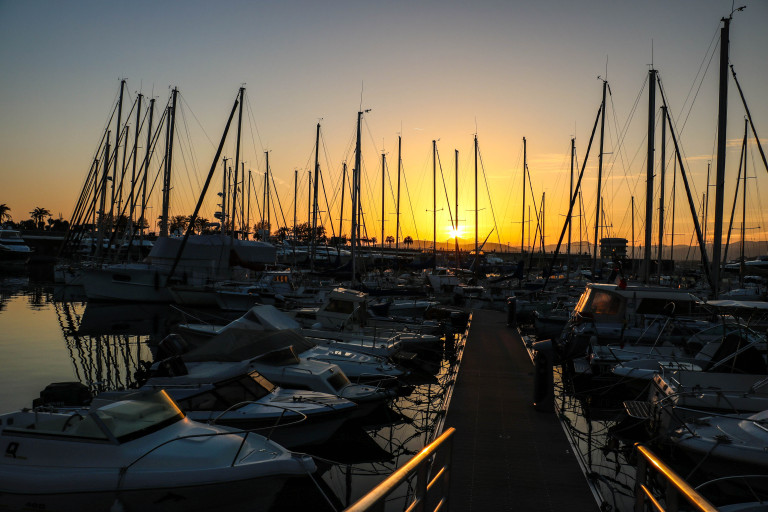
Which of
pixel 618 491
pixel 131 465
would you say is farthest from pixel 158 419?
pixel 618 491

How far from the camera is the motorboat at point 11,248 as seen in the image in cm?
8081

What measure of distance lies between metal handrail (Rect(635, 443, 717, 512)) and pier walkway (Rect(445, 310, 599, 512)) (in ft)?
8.08

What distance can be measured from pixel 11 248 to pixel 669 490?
92310 millimetres

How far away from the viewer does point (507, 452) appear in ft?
34.2

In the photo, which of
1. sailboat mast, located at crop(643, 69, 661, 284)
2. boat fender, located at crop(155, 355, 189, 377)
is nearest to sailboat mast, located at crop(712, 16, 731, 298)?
sailboat mast, located at crop(643, 69, 661, 284)

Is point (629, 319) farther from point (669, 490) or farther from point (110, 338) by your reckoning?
point (110, 338)

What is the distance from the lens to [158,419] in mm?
9234

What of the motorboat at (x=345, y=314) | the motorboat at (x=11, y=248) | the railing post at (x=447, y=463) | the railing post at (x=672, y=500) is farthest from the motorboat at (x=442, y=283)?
the motorboat at (x=11, y=248)

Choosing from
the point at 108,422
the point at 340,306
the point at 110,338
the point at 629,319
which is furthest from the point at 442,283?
the point at 108,422

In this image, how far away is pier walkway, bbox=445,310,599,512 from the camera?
329 inches

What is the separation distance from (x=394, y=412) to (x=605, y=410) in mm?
5794

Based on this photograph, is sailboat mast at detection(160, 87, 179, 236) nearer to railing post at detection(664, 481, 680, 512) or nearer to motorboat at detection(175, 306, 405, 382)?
motorboat at detection(175, 306, 405, 382)

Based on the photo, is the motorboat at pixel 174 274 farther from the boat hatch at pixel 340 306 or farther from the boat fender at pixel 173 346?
the boat fender at pixel 173 346

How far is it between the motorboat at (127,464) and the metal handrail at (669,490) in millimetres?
4758
